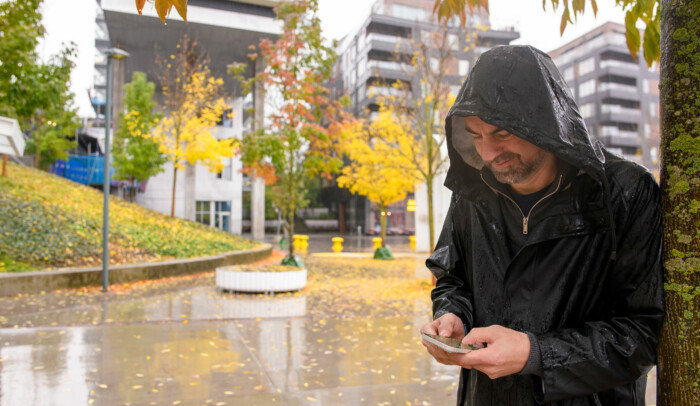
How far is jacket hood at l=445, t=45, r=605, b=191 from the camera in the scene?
130cm

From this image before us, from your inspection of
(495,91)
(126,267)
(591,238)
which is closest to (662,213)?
(591,238)

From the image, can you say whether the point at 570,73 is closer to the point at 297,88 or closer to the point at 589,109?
the point at 589,109

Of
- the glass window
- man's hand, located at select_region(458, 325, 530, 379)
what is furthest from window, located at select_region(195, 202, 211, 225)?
the glass window

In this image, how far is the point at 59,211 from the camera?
13227 mm

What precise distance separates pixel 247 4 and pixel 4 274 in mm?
20997

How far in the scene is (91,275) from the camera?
10.1 metres

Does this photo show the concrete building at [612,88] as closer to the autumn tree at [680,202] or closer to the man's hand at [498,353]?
the autumn tree at [680,202]

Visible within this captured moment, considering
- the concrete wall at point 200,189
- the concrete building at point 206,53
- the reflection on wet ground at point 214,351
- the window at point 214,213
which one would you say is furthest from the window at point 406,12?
the reflection on wet ground at point 214,351

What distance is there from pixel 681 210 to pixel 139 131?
25999 mm

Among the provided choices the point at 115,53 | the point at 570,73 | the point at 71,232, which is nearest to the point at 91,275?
the point at 71,232

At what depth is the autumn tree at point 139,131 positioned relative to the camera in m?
24.7

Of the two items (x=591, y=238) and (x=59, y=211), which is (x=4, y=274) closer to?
(x=59, y=211)

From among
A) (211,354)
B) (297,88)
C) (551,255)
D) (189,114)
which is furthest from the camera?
(189,114)

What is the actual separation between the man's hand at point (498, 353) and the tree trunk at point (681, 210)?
38 cm
